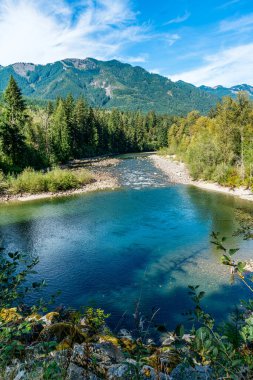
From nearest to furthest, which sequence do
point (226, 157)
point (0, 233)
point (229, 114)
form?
point (0, 233) → point (229, 114) → point (226, 157)

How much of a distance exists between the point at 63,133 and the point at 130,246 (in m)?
50.3

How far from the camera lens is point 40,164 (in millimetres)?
54469

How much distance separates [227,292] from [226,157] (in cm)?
3295

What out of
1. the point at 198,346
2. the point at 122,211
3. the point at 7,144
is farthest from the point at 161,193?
the point at 198,346

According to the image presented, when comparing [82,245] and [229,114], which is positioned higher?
[229,114]

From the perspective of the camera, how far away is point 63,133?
6650cm

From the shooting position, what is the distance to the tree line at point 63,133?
4750 centimetres

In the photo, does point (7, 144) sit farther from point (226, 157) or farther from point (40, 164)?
point (226, 157)

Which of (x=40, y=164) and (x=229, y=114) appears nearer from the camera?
(x=229, y=114)

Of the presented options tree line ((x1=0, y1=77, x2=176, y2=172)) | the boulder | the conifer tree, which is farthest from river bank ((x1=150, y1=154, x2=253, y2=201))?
the boulder

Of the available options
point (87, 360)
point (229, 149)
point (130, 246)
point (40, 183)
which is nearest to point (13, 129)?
point (40, 183)

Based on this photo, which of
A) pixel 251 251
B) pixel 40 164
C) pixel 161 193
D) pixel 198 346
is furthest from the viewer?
pixel 40 164

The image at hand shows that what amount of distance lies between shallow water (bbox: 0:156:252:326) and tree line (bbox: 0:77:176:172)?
16.5 meters

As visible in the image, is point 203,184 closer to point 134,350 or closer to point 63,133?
point 63,133
